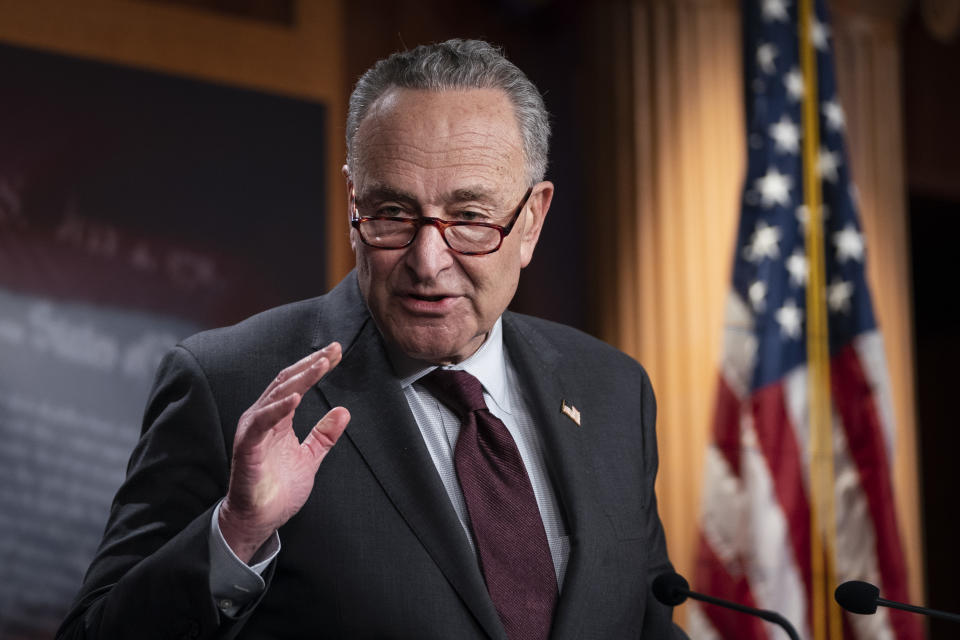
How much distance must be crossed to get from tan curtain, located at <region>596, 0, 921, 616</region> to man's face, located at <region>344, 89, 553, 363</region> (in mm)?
2644

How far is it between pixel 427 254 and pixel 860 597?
2.38 ft

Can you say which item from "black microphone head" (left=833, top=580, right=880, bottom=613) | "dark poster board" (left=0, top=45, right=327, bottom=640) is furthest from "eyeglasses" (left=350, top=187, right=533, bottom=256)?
"dark poster board" (left=0, top=45, right=327, bottom=640)

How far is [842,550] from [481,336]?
2861mm

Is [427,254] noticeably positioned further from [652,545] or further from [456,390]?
[652,545]

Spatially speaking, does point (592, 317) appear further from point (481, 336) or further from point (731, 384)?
point (481, 336)

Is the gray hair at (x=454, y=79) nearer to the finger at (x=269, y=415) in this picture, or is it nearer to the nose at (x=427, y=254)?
the nose at (x=427, y=254)

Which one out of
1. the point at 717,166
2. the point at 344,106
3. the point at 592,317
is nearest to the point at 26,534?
the point at 344,106

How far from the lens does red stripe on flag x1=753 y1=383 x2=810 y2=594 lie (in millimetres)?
3869

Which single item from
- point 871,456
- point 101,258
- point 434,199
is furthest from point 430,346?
point 871,456

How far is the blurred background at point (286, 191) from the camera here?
11.3ft

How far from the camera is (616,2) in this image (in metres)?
4.34

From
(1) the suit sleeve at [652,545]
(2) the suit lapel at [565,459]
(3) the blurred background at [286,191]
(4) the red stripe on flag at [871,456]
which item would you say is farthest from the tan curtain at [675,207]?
(2) the suit lapel at [565,459]

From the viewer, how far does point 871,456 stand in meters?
4.00

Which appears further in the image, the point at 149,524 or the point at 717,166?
the point at 717,166
